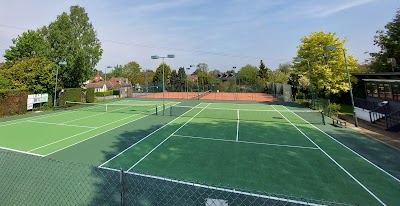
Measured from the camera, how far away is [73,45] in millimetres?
33375

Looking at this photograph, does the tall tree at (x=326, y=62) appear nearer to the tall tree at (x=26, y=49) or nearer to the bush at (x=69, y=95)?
the bush at (x=69, y=95)

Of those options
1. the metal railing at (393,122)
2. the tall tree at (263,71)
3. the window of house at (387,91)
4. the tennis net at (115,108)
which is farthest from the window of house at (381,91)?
→ the tall tree at (263,71)

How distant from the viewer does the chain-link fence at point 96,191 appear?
267 inches

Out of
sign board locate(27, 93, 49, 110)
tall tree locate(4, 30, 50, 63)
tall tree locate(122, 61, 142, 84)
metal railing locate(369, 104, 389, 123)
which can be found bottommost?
metal railing locate(369, 104, 389, 123)

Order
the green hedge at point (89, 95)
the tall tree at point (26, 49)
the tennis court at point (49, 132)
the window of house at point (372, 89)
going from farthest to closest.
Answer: the green hedge at point (89, 95) → the tall tree at point (26, 49) → the window of house at point (372, 89) → the tennis court at point (49, 132)

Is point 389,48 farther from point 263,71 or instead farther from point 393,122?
point 263,71

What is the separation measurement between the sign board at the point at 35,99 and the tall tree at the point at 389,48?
45775mm

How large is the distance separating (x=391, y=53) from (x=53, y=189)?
41.5 metres

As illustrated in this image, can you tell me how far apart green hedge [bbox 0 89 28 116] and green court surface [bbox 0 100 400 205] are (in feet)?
19.9

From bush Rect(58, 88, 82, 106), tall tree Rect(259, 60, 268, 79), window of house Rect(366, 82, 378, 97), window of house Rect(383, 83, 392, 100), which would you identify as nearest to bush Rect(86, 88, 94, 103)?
bush Rect(58, 88, 82, 106)

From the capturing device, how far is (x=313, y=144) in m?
13.4

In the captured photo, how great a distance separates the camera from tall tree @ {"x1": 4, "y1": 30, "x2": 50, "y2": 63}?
31141mm

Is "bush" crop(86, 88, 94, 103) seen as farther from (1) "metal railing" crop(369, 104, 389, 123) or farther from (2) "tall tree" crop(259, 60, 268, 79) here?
(2) "tall tree" crop(259, 60, 268, 79)

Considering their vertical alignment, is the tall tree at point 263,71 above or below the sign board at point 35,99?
above
